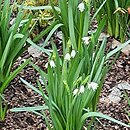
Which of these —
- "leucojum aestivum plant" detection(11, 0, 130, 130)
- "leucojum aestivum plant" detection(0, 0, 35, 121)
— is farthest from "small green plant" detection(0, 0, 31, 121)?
"leucojum aestivum plant" detection(11, 0, 130, 130)

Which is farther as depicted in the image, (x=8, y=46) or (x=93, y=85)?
(x=8, y=46)

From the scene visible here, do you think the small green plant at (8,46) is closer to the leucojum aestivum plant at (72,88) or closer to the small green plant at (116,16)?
the leucojum aestivum plant at (72,88)

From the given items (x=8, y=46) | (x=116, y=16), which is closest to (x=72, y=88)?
(x=8, y=46)

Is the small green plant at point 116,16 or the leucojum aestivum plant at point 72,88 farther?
the small green plant at point 116,16

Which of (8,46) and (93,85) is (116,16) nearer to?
(8,46)

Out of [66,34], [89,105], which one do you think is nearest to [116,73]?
[66,34]

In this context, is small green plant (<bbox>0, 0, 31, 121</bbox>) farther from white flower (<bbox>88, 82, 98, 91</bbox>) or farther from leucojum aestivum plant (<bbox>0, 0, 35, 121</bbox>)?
white flower (<bbox>88, 82, 98, 91</bbox>)

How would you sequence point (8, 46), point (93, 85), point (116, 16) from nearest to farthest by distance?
point (93, 85)
point (8, 46)
point (116, 16)

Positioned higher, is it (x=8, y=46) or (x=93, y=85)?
(x=8, y=46)

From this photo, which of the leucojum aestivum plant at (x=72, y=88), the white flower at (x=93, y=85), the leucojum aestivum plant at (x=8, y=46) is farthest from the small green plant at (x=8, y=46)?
the white flower at (x=93, y=85)
